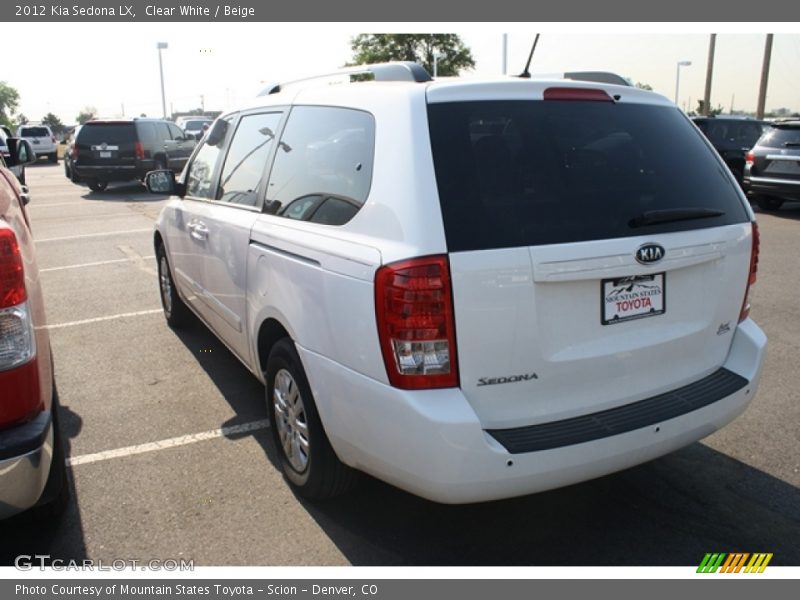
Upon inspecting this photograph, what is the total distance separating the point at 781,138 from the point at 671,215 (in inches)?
455

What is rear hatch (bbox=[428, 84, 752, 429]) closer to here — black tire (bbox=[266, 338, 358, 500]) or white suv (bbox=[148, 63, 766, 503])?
white suv (bbox=[148, 63, 766, 503])

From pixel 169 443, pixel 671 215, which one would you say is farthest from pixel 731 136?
pixel 169 443

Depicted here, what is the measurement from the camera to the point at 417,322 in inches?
95.4

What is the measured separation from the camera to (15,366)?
253 centimetres

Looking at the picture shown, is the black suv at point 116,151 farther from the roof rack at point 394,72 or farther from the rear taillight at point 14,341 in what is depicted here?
the rear taillight at point 14,341

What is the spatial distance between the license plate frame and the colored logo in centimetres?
104

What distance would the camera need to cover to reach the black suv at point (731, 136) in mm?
15812

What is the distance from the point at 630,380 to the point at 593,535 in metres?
0.75

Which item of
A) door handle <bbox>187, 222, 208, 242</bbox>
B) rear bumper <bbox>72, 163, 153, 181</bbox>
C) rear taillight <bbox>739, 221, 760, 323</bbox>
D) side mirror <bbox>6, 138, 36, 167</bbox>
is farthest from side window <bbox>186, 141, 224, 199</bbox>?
rear bumper <bbox>72, 163, 153, 181</bbox>

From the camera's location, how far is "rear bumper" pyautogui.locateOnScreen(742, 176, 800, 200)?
12109mm

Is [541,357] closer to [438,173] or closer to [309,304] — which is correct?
[438,173]

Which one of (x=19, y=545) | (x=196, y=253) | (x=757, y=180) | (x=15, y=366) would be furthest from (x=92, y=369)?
(x=757, y=180)

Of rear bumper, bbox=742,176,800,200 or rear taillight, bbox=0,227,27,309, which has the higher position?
rear taillight, bbox=0,227,27,309

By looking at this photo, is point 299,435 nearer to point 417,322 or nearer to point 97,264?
point 417,322
